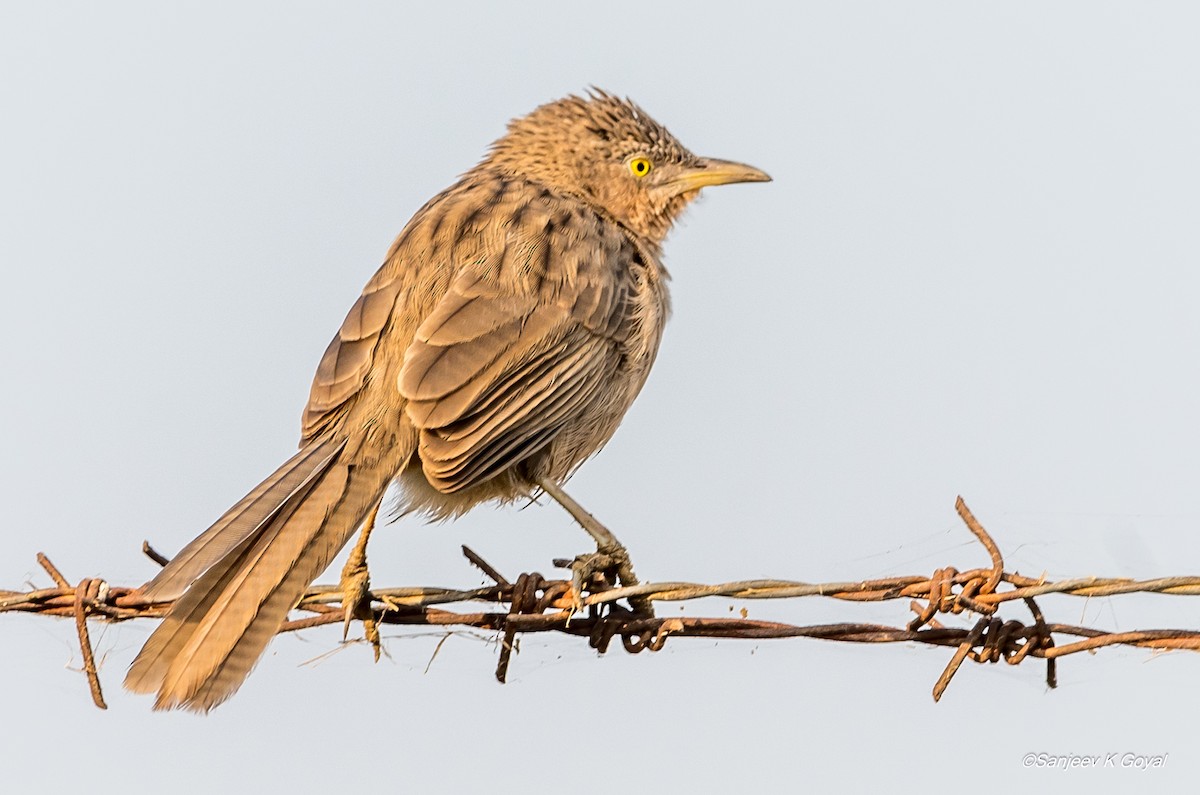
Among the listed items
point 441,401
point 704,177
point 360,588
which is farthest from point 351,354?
point 704,177

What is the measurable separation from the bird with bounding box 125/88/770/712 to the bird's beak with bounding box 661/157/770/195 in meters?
0.46

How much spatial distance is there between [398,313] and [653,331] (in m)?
1.17

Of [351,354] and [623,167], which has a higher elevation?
[623,167]

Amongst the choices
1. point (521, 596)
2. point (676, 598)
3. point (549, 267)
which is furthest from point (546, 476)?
point (676, 598)

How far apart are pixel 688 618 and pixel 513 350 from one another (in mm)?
1632

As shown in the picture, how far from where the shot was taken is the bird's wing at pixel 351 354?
5.37 meters

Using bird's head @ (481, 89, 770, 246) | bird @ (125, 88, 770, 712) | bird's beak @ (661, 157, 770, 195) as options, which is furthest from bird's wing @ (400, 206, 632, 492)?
bird's beak @ (661, 157, 770, 195)

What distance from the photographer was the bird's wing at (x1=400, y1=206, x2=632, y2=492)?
17.0 feet

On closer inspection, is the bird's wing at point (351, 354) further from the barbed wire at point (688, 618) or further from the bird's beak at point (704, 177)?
the bird's beak at point (704, 177)

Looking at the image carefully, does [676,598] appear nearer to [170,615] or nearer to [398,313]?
[170,615]

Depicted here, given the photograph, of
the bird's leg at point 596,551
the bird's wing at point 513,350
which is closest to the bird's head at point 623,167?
the bird's wing at point 513,350

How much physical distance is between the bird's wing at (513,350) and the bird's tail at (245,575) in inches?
13.6

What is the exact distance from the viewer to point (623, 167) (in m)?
7.19

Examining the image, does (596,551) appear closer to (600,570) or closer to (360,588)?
(600,570)
